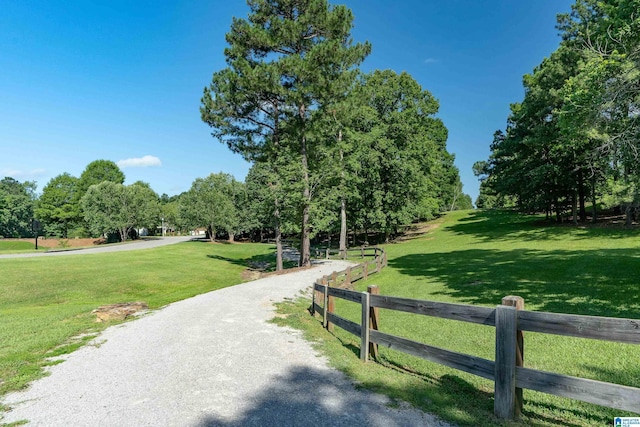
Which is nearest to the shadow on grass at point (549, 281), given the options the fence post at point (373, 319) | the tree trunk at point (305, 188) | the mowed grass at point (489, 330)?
the mowed grass at point (489, 330)

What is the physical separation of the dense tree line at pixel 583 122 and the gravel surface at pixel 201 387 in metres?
9.48

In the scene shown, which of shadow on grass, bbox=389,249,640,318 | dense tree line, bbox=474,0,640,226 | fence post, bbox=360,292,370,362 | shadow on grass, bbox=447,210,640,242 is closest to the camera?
fence post, bbox=360,292,370,362

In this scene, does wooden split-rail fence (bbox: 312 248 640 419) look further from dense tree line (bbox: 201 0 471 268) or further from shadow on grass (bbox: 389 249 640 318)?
dense tree line (bbox: 201 0 471 268)

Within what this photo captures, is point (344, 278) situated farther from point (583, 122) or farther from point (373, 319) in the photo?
point (583, 122)

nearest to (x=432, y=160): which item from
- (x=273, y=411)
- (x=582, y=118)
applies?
(x=582, y=118)

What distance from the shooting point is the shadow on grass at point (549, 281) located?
9.02 meters

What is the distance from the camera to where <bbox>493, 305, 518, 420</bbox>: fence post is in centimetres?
363

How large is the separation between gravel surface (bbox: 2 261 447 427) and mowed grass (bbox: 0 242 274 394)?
720 millimetres

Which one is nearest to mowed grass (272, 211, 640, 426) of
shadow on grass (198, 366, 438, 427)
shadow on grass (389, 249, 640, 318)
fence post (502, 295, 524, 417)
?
shadow on grass (389, 249, 640, 318)

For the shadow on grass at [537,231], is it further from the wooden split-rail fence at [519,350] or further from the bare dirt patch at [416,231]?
the wooden split-rail fence at [519,350]

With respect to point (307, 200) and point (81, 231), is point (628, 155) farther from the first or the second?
point (81, 231)

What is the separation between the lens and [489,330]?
25.1 feet

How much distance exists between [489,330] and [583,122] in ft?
27.5

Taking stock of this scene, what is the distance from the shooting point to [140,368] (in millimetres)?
5363
